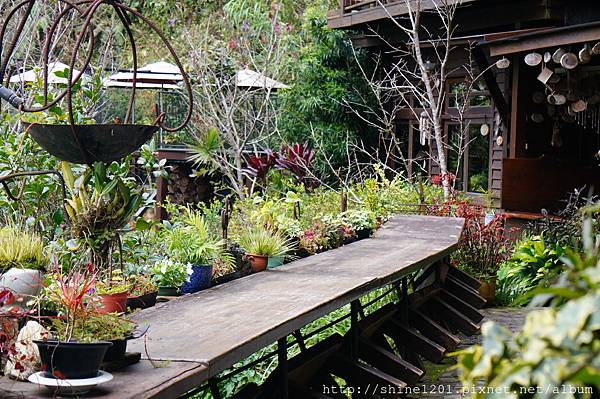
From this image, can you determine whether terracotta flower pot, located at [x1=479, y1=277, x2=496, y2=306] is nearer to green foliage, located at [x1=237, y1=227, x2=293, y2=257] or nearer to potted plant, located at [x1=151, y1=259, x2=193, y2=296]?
green foliage, located at [x1=237, y1=227, x2=293, y2=257]

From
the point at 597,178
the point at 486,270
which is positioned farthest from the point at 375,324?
the point at 597,178

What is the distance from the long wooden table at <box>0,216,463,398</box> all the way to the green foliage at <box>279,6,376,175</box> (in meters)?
8.14

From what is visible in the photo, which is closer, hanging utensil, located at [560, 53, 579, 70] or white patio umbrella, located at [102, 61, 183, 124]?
hanging utensil, located at [560, 53, 579, 70]

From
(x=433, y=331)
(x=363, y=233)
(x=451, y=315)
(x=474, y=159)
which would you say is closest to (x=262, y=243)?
(x=363, y=233)

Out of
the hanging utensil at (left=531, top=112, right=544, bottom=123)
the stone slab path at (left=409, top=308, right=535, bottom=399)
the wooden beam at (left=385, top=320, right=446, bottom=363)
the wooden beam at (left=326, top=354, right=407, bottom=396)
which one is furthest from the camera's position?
the hanging utensil at (left=531, top=112, right=544, bottom=123)

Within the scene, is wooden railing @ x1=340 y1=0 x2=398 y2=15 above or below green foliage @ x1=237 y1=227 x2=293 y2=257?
above

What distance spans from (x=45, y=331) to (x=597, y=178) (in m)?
10.8

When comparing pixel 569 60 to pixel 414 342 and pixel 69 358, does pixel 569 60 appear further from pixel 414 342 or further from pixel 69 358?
pixel 69 358

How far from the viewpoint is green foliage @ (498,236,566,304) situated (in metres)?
8.98

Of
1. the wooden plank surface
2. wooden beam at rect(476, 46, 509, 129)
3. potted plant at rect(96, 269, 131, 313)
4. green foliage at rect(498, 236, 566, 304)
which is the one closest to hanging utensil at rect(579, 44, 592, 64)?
wooden beam at rect(476, 46, 509, 129)

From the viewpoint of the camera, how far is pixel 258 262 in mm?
5203

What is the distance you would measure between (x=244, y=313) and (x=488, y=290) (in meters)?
5.86

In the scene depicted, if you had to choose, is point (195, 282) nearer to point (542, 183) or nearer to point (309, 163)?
point (309, 163)

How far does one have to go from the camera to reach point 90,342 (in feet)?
8.30
